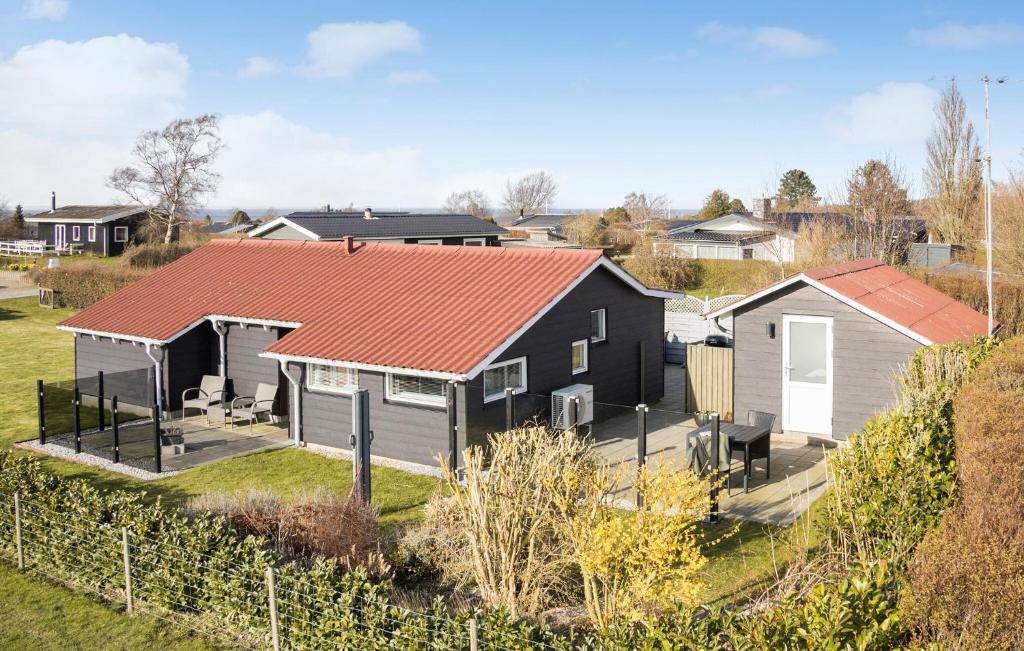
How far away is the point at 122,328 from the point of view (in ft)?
66.1

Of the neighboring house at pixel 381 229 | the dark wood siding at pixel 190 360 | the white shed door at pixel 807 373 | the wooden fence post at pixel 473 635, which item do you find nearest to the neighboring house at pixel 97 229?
the neighboring house at pixel 381 229

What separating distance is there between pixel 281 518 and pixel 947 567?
6.90 m

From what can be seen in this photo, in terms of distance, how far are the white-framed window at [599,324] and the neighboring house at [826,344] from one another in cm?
232

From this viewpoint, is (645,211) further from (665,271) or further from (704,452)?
(704,452)

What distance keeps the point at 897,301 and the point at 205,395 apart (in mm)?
14317

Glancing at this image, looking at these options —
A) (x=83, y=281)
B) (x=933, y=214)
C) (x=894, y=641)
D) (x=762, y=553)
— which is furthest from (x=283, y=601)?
(x=933, y=214)

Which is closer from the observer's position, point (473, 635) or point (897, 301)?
point (473, 635)

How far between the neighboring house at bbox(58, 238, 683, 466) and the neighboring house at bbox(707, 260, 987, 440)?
288cm

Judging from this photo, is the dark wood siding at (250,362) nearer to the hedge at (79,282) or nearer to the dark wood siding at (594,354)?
the dark wood siding at (594,354)

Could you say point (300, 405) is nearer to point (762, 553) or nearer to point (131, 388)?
point (131, 388)

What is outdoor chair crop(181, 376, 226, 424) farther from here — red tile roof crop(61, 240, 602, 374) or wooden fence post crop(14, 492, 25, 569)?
wooden fence post crop(14, 492, 25, 569)

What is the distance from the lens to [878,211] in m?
34.6

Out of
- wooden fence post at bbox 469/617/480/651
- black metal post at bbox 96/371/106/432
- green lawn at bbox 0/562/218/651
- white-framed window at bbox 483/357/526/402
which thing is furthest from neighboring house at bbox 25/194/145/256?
wooden fence post at bbox 469/617/480/651

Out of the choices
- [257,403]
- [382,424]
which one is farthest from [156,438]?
[382,424]
